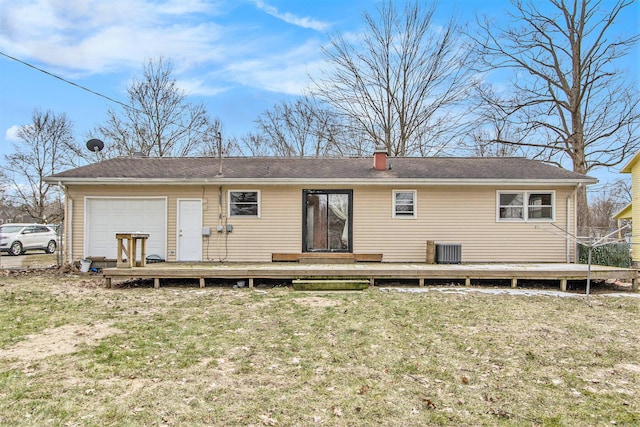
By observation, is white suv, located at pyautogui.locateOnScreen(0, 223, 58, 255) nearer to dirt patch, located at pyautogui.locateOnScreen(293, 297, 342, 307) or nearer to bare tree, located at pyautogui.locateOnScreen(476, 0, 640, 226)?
dirt patch, located at pyautogui.locateOnScreen(293, 297, 342, 307)

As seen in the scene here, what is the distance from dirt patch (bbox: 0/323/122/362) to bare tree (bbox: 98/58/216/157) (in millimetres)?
20352

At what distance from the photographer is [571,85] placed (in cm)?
1894

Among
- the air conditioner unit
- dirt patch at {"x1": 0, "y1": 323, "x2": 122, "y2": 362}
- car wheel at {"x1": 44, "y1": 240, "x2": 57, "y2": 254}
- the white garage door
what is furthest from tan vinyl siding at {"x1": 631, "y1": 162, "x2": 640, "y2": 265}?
car wheel at {"x1": 44, "y1": 240, "x2": 57, "y2": 254}

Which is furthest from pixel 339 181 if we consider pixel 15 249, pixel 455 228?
pixel 15 249

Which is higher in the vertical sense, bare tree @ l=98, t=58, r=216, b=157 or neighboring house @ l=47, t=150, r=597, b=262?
bare tree @ l=98, t=58, r=216, b=157

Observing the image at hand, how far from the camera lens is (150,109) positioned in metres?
23.7

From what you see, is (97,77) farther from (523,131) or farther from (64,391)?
(523,131)

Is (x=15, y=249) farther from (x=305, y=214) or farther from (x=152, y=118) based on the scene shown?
(x=305, y=214)

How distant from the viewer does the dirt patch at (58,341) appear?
13.4ft

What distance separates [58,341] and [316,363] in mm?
3070

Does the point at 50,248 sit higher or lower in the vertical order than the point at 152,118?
lower

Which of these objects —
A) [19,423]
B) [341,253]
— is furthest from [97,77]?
[19,423]

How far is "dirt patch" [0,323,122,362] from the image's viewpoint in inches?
161

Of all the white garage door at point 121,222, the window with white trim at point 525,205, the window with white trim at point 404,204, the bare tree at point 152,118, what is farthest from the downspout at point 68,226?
the bare tree at point 152,118
